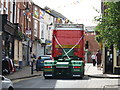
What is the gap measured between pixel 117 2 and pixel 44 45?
34142 mm

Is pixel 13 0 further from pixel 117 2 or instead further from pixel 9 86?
pixel 9 86

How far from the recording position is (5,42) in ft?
86.4

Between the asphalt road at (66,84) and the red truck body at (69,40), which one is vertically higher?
the red truck body at (69,40)

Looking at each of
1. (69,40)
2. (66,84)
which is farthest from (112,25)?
(69,40)

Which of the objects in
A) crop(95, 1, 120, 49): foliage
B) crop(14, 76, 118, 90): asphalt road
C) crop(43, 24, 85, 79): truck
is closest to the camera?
crop(95, 1, 120, 49): foliage

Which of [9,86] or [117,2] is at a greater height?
[117,2]

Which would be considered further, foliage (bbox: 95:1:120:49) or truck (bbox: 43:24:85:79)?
truck (bbox: 43:24:85:79)

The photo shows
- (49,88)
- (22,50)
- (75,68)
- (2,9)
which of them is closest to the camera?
(49,88)

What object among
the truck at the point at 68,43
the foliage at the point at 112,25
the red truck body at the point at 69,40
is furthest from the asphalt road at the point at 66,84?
the red truck body at the point at 69,40

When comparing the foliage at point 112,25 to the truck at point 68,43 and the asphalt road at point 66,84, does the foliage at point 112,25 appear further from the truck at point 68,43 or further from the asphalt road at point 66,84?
the truck at point 68,43

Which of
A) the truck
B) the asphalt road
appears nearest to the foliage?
the asphalt road

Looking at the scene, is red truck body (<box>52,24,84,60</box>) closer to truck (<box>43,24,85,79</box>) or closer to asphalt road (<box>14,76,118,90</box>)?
truck (<box>43,24,85,79</box>)

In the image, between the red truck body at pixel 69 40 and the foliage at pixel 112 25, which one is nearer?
the foliage at pixel 112 25

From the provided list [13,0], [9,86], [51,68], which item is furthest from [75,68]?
[13,0]
